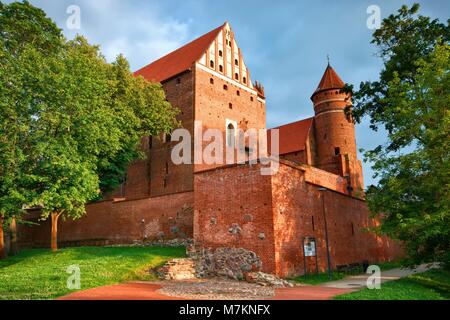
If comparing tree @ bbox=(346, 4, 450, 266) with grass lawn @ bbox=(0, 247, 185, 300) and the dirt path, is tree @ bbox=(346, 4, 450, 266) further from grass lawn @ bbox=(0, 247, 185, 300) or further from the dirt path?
grass lawn @ bbox=(0, 247, 185, 300)

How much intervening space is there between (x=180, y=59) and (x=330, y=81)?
1492 centimetres

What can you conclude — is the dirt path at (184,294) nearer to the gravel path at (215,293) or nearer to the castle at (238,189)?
the gravel path at (215,293)

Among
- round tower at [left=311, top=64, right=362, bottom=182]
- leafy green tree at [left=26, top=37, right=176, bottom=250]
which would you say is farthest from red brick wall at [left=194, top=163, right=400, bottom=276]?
round tower at [left=311, top=64, right=362, bottom=182]

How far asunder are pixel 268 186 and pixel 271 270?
3065 mm

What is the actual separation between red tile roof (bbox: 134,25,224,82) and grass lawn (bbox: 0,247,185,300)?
1773cm

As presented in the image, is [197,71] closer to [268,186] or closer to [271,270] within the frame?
[268,186]

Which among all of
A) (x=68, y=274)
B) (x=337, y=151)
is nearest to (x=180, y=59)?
(x=337, y=151)

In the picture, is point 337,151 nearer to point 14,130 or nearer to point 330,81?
point 330,81

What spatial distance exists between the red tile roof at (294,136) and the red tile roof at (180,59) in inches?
495

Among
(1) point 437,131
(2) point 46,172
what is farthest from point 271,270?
(2) point 46,172

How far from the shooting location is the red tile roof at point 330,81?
35438 mm

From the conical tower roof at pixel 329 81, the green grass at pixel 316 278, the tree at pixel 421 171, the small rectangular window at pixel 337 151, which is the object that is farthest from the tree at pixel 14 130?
the conical tower roof at pixel 329 81

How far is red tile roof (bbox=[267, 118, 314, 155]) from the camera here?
35088mm

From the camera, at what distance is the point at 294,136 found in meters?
36.5
